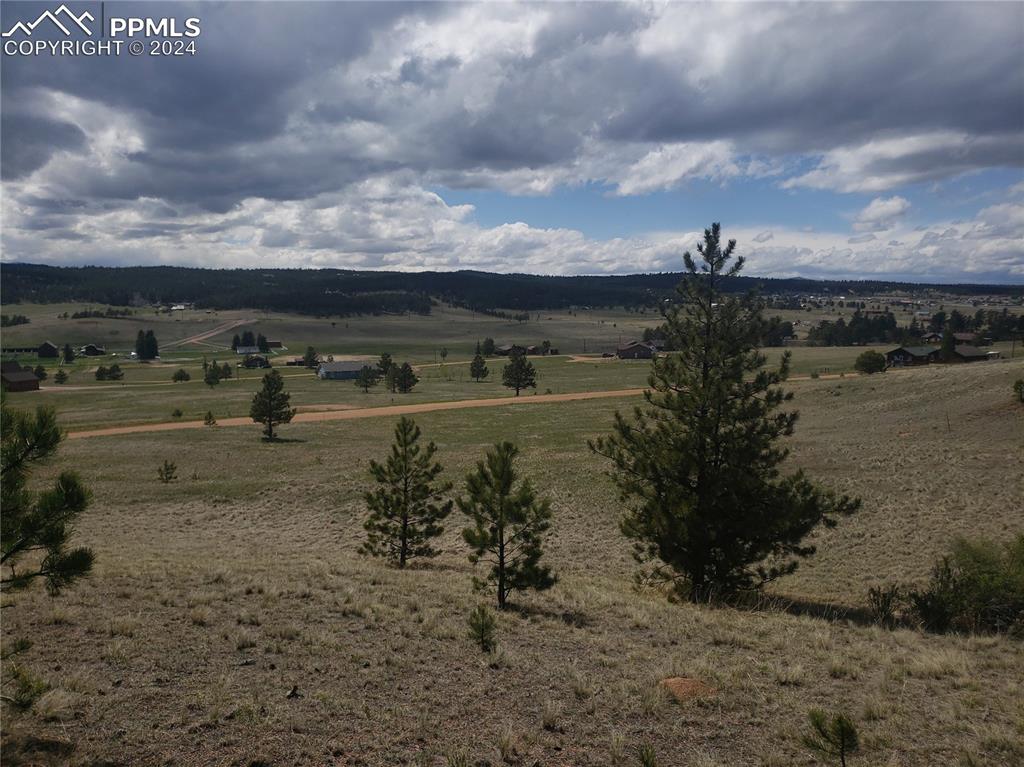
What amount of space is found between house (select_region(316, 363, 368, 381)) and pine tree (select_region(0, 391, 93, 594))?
108m

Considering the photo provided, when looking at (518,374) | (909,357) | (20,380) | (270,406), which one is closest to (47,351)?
(20,380)

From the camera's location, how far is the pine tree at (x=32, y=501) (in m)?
6.57

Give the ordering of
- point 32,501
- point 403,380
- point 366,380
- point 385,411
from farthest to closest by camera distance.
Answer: point 366,380 → point 403,380 → point 385,411 → point 32,501

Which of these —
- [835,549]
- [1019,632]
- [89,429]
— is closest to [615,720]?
[1019,632]

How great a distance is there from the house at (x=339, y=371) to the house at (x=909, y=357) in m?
85.8

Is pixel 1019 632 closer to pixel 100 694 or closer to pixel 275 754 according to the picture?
pixel 275 754

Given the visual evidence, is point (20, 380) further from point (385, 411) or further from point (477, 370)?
point (477, 370)

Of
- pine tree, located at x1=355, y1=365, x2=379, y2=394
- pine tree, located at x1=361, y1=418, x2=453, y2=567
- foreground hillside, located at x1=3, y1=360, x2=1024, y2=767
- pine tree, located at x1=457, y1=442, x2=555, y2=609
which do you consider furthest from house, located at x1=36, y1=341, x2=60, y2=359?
pine tree, located at x1=457, y1=442, x2=555, y2=609

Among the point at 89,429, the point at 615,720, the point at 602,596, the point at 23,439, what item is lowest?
the point at 89,429

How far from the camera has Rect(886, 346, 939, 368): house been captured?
9286cm

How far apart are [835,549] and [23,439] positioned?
23.9 meters

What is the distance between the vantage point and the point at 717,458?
15.4 m

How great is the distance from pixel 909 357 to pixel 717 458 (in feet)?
314

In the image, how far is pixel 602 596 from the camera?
14.6m
